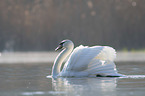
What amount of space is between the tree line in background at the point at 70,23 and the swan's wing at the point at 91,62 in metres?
119

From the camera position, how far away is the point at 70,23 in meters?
148

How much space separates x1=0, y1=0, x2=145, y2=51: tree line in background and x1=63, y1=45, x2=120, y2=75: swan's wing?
389 feet

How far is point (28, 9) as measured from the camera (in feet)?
525

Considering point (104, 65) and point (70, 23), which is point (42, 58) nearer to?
point (104, 65)

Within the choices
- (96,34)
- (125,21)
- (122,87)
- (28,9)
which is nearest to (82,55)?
(122,87)

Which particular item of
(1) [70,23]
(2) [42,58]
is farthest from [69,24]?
(2) [42,58]

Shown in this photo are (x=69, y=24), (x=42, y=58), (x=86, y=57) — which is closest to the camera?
(x=86, y=57)

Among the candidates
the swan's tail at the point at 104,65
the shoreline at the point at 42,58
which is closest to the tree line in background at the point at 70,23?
the shoreline at the point at 42,58

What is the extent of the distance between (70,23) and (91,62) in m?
133

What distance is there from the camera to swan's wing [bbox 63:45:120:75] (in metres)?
15.5

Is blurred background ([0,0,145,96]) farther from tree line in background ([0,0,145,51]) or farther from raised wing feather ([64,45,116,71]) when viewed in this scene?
raised wing feather ([64,45,116,71])

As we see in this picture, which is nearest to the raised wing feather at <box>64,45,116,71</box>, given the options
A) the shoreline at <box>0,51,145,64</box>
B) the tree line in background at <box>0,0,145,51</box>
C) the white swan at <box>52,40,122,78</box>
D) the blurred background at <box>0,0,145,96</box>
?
the white swan at <box>52,40,122,78</box>

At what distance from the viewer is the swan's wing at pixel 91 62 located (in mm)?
15477

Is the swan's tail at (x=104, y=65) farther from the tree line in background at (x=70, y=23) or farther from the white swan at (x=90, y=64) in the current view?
the tree line in background at (x=70, y=23)
